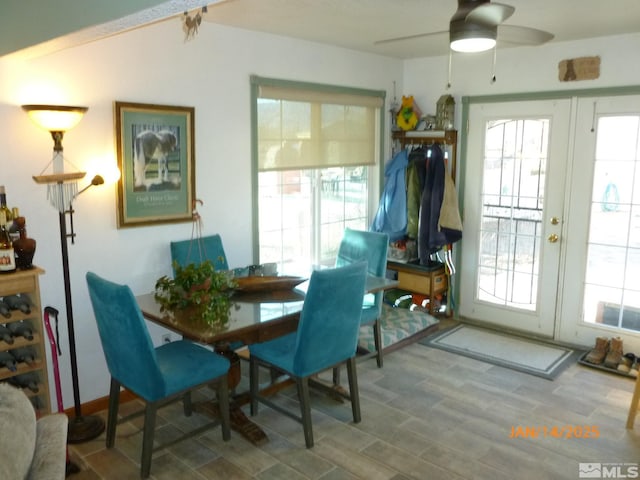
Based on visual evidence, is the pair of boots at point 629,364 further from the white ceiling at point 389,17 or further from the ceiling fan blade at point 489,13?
the ceiling fan blade at point 489,13

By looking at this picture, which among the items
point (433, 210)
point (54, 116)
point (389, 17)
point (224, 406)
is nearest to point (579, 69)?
point (433, 210)

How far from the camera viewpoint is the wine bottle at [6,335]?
9.01 ft

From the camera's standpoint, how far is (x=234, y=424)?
124 inches

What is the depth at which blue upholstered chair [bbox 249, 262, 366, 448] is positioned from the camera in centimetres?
279

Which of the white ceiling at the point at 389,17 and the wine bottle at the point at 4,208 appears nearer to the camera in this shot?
the wine bottle at the point at 4,208

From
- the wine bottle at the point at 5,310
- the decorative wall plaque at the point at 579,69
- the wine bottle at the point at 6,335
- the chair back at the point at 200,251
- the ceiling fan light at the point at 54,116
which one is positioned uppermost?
the decorative wall plaque at the point at 579,69

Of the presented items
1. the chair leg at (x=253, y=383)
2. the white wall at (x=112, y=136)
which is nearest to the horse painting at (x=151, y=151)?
the white wall at (x=112, y=136)

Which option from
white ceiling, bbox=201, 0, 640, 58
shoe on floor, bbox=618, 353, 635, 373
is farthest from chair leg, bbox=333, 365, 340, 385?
white ceiling, bbox=201, 0, 640, 58

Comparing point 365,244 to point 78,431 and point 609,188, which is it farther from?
point 78,431

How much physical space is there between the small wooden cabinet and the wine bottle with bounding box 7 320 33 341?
3.22 m

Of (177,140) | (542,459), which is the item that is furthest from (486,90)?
(542,459)

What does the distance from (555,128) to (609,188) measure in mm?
631

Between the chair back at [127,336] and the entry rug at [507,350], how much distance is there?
254 centimetres

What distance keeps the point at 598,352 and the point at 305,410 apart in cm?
252
